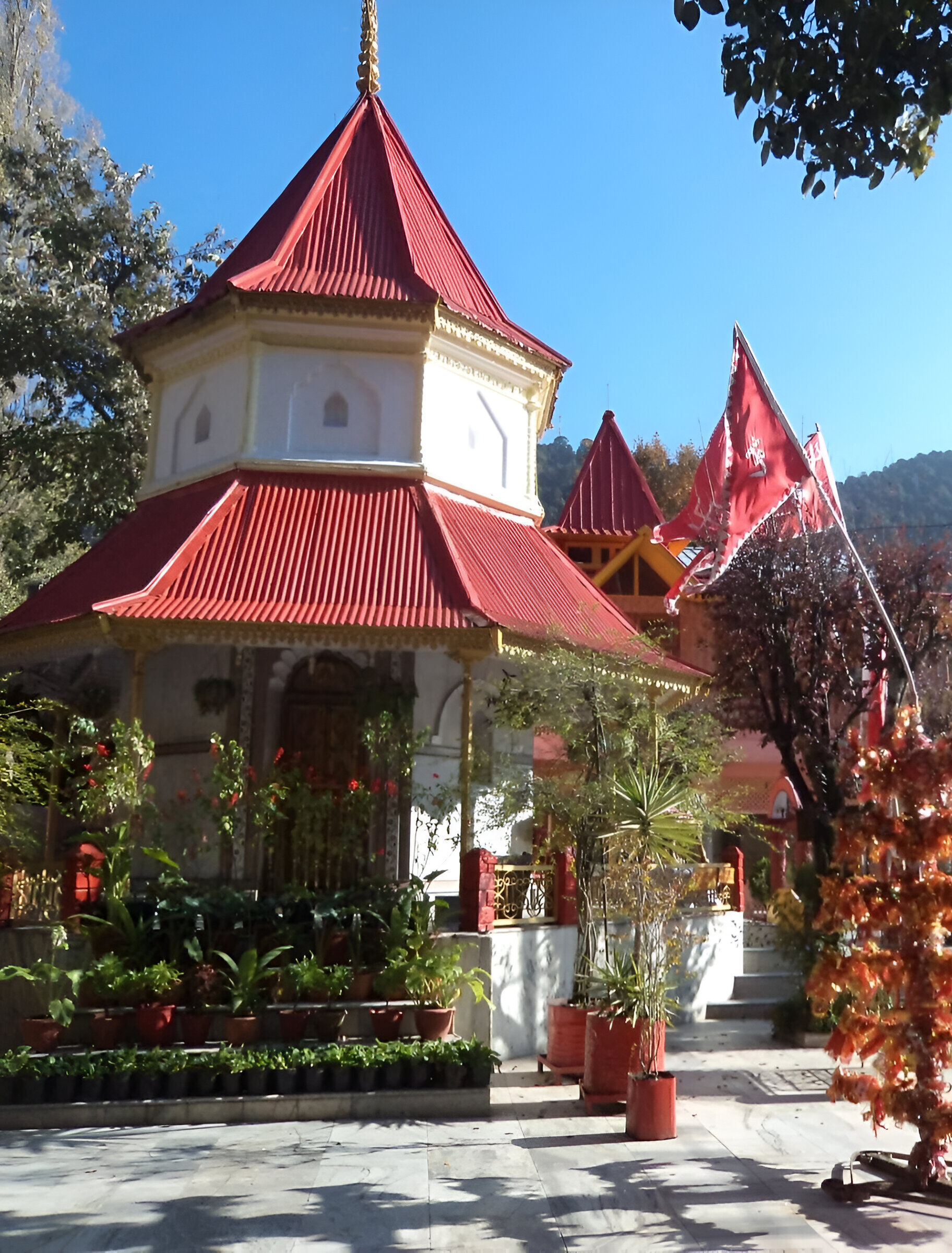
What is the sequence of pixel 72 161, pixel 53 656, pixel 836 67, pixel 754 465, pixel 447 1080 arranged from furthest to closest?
pixel 72 161 → pixel 53 656 → pixel 754 465 → pixel 447 1080 → pixel 836 67

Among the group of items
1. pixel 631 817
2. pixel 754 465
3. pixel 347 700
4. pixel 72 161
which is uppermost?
pixel 72 161

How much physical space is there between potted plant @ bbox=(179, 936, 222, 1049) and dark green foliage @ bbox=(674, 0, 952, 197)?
7.79 meters

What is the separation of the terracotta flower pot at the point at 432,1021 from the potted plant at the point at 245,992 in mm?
1340

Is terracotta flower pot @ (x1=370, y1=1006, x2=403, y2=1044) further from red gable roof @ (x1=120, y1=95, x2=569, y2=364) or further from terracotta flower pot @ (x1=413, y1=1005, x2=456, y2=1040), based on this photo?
red gable roof @ (x1=120, y1=95, x2=569, y2=364)

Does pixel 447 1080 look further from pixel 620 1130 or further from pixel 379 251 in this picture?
pixel 379 251

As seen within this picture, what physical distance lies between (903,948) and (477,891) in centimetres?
477

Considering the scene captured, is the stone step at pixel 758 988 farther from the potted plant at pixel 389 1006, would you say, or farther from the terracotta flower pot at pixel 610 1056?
the potted plant at pixel 389 1006

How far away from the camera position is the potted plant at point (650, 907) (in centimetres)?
792

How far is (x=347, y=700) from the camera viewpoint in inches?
516

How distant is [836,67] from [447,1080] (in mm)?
7817

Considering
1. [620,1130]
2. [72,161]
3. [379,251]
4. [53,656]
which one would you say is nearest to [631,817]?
[620,1130]

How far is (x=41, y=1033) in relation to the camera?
29.9 feet

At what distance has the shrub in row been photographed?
8570mm

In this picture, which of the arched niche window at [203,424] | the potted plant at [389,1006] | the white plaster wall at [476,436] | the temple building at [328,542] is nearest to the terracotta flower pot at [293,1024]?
the potted plant at [389,1006]
